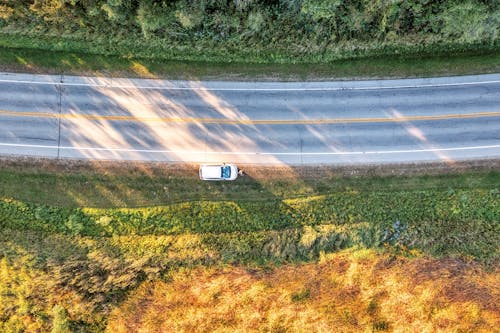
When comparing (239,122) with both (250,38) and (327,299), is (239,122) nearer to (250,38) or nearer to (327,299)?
(250,38)

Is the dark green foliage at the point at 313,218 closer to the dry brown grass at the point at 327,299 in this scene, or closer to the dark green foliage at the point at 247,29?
the dry brown grass at the point at 327,299

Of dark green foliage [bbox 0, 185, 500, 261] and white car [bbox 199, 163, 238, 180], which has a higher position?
white car [bbox 199, 163, 238, 180]

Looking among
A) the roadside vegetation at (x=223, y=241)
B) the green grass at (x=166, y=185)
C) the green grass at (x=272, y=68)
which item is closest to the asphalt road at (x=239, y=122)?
the green grass at (x=272, y=68)

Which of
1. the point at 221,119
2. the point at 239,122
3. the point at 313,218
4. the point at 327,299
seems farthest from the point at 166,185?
the point at 327,299

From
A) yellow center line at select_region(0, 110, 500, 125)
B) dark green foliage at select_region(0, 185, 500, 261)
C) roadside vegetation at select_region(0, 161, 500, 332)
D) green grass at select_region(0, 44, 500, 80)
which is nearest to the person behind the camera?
roadside vegetation at select_region(0, 161, 500, 332)

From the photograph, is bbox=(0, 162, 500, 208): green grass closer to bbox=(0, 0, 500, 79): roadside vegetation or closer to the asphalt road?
the asphalt road

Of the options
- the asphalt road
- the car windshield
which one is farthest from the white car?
the asphalt road

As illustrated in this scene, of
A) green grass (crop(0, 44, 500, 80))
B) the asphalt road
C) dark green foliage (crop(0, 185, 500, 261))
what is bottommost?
dark green foliage (crop(0, 185, 500, 261))

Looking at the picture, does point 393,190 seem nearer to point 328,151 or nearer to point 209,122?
point 328,151
